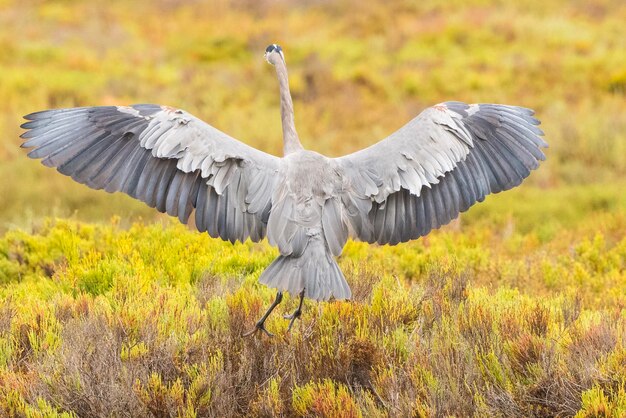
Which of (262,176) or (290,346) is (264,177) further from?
(290,346)

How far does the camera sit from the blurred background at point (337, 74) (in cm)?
1172

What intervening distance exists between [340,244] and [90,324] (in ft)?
5.15

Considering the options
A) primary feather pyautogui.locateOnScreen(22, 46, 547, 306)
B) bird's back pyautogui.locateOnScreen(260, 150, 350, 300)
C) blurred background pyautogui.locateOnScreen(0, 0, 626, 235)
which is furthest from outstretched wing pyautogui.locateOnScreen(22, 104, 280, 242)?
blurred background pyautogui.locateOnScreen(0, 0, 626, 235)

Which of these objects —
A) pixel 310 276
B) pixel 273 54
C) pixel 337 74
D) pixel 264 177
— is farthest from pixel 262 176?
pixel 337 74

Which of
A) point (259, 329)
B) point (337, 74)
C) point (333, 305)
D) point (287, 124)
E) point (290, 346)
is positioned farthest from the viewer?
point (337, 74)

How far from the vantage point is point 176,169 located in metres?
5.33

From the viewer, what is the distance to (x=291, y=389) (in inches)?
177

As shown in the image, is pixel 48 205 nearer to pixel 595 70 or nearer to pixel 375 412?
pixel 375 412

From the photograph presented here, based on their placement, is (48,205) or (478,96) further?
(478,96)

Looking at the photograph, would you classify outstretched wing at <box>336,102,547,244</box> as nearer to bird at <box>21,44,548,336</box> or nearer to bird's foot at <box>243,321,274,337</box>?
bird at <box>21,44,548,336</box>

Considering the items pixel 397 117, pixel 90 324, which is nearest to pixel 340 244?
pixel 90 324

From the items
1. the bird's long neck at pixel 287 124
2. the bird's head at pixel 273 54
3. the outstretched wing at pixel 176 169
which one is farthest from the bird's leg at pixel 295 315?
the bird's head at pixel 273 54

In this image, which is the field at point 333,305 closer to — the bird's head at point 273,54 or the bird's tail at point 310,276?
the bird's tail at point 310,276

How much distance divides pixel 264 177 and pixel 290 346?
1.11 meters
